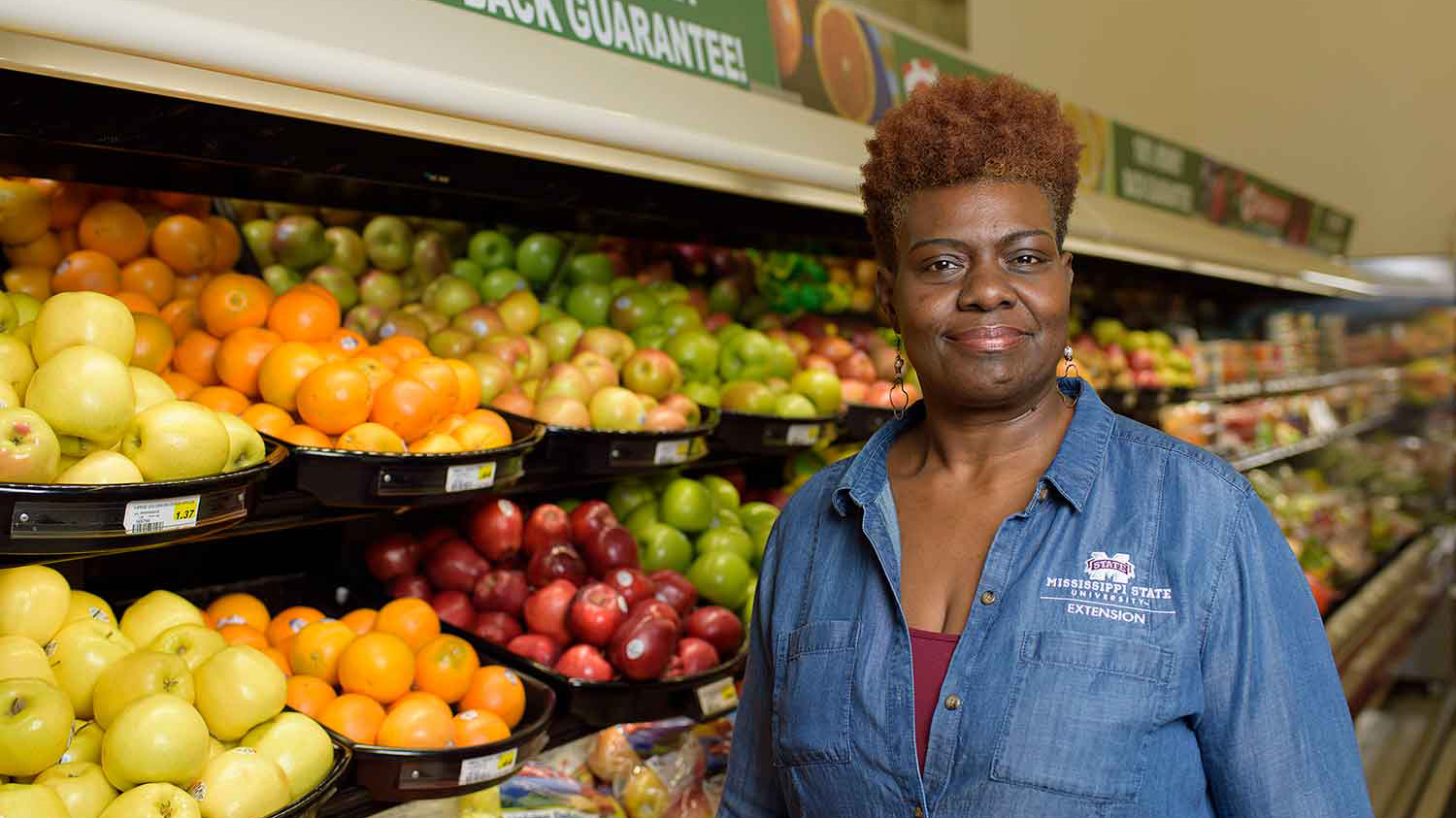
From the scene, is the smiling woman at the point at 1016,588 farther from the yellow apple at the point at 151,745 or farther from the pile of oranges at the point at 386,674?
the yellow apple at the point at 151,745

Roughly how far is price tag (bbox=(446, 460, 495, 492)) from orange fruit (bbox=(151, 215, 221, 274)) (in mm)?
763

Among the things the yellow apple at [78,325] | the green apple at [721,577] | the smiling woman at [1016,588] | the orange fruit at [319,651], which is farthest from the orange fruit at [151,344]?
the green apple at [721,577]

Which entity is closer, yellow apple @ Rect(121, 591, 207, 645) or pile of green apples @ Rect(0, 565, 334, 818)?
pile of green apples @ Rect(0, 565, 334, 818)

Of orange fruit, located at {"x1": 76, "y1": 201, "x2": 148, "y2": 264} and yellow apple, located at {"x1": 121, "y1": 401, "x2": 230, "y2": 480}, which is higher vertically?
orange fruit, located at {"x1": 76, "y1": 201, "x2": 148, "y2": 264}

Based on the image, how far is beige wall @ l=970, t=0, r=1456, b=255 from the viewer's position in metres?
7.66

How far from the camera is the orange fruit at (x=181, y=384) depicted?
76.2 inches

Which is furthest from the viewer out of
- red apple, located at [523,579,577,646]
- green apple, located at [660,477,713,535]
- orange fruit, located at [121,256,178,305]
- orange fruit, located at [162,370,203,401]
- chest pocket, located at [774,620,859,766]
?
green apple, located at [660,477,713,535]

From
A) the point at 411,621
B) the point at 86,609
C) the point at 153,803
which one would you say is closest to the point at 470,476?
the point at 411,621

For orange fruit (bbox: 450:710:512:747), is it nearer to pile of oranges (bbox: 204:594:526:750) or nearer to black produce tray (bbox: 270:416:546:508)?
pile of oranges (bbox: 204:594:526:750)

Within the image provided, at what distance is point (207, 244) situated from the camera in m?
2.16

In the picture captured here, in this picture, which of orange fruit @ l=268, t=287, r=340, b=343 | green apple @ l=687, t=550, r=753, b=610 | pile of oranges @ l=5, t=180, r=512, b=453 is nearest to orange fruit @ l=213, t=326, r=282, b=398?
pile of oranges @ l=5, t=180, r=512, b=453

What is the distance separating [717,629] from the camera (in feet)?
7.89

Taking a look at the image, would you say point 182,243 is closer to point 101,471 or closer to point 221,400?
point 221,400

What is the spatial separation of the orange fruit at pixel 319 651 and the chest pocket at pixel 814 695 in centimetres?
83
